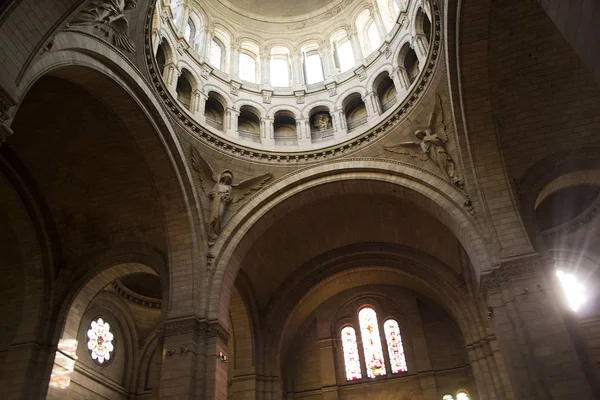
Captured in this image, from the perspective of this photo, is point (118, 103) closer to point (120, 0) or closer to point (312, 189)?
point (120, 0)

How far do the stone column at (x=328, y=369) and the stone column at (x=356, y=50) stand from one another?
11.0 m

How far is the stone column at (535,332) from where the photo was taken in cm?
981

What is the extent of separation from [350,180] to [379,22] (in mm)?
6622

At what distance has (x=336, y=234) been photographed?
18.2 meters

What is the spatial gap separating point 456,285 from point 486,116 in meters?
7.40

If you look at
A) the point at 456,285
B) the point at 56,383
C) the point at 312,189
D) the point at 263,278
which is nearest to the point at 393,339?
the point at 456,285

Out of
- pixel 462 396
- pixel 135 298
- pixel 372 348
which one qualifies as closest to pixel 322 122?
pixel 372 348

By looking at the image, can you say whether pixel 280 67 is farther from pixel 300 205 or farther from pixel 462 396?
pixel 462 396

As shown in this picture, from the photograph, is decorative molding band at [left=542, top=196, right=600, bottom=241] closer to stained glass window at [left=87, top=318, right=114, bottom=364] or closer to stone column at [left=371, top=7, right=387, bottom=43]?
stone column at [left=371, top=7, right=387, bottom=43]

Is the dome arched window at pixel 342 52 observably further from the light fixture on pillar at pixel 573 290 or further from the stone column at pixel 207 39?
the light fixture on pillar at pixel 573 290

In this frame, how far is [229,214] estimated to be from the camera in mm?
14820

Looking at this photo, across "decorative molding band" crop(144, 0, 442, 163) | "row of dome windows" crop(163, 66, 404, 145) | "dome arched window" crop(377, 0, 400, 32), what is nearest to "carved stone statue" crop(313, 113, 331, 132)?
"row of dome windows" crop(163, 66, 404, 145)

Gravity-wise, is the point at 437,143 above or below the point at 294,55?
below

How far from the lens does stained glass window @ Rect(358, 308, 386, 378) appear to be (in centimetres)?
1945
